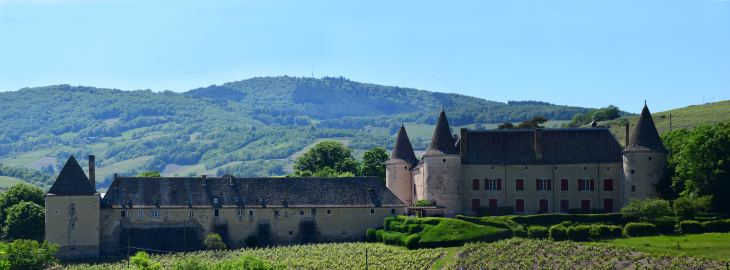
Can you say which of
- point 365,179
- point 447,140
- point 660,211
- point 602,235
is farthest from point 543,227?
point 365,179

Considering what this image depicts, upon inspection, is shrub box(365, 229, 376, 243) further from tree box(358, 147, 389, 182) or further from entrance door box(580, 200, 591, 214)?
tree box(358, 147, 389, 182)

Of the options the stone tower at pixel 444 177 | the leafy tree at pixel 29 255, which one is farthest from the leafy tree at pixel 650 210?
the leafy tree at pixel 29 255

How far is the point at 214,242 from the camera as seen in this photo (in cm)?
7319

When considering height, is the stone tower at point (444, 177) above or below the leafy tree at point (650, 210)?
above

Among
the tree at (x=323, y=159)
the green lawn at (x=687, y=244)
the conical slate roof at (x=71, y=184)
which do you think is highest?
the tree at (x=323, y=159)

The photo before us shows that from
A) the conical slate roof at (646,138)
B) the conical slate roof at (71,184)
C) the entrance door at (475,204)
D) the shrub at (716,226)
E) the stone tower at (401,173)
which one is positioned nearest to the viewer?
the shrub at (716,226)

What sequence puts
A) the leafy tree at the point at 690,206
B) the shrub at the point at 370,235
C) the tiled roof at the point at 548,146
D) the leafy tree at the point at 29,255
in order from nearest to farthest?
the leafy tree at the point at 690,206, the leafy tree at the point at 29,255, the shrub at the point at 370,235, the tiled roof at the point at 548,146

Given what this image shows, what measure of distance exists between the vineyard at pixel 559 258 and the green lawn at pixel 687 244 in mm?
1332

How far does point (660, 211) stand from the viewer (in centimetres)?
6562

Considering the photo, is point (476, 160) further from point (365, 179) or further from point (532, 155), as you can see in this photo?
point (365, 179)

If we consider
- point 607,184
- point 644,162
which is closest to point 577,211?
point 607,184

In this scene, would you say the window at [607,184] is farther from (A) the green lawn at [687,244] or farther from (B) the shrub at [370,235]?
(B) the shrub at [370,235]

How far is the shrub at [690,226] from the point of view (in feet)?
201

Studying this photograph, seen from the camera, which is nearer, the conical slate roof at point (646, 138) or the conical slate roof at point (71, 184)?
the conical slate roof at point (646, 138)
